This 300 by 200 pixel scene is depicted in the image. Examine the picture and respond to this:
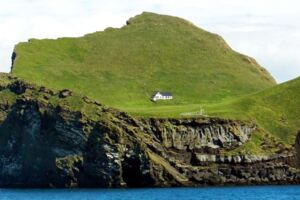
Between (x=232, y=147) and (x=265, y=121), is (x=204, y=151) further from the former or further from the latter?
(x=265, y=121)

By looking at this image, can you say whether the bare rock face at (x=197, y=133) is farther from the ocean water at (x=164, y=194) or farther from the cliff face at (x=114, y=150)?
the ocean water at (x=164, y=194)

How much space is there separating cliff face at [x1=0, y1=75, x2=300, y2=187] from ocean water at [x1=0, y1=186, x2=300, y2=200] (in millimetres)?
7344

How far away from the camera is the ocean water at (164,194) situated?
13700 cm

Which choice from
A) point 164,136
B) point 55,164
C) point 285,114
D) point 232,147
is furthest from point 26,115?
point 285,114

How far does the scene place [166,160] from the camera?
169750 mm

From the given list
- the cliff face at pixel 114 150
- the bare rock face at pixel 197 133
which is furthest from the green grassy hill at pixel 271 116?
the bare rock face at pixel 197 133

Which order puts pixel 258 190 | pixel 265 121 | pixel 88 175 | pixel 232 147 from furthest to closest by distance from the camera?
pixel 265 121
pixel 232 147
pixel 88 175
pixel 258 190

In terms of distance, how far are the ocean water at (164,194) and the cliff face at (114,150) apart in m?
7.34

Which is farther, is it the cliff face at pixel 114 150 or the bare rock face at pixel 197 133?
the bare rock face at pixel 197 133

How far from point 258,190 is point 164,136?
1074 inches

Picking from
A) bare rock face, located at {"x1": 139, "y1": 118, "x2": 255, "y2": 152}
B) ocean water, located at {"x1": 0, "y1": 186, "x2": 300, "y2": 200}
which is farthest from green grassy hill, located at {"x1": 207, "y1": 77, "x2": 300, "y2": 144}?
ocean water, located at {"x1": 0, "y1": 186, "x2": 300, "y2": 200}

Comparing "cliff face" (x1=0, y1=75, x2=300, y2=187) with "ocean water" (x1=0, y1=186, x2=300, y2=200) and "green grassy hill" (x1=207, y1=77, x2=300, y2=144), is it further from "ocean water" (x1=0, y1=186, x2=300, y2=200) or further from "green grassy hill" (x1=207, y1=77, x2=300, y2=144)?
"ocean water" (x1=0, y1=186, x2=300, y2=200)

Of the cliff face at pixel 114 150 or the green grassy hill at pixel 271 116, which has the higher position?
the green grassy hill at pixel 271 116

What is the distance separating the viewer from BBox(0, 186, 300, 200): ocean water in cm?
13700
